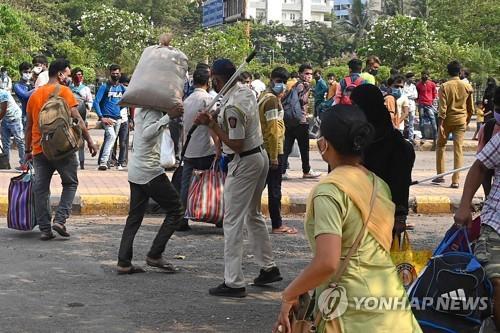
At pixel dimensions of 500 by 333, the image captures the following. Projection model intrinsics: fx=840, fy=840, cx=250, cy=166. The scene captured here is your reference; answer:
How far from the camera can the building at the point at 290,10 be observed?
12912 cm

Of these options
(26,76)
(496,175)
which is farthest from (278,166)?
(26,76)

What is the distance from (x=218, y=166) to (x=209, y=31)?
4063 centimetres

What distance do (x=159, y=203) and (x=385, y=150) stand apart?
2575mm

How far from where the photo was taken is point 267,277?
694 cm

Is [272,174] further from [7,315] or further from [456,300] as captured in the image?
[456,300]

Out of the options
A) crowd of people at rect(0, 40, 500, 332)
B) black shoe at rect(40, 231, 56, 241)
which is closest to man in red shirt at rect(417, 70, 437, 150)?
crowd of people at rect(0, 40, 500, 332)

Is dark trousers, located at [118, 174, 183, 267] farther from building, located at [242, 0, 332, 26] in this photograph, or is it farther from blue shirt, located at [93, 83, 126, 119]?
building, located at [242, 0, 332, 26]

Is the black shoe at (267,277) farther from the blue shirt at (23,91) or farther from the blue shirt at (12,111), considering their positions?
the blue shirt at (23,91)

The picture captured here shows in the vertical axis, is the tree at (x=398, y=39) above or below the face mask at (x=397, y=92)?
above

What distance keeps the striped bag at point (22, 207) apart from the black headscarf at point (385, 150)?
4481 mm

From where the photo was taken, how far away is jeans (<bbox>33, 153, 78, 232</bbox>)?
334 inches

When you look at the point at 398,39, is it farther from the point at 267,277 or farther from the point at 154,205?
the point at 267,277

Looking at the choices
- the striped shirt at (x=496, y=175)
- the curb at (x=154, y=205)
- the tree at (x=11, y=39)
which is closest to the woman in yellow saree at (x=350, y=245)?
the striped shirt at (x=496, y=175)

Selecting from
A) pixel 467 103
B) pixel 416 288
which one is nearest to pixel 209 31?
pixel 467 103
